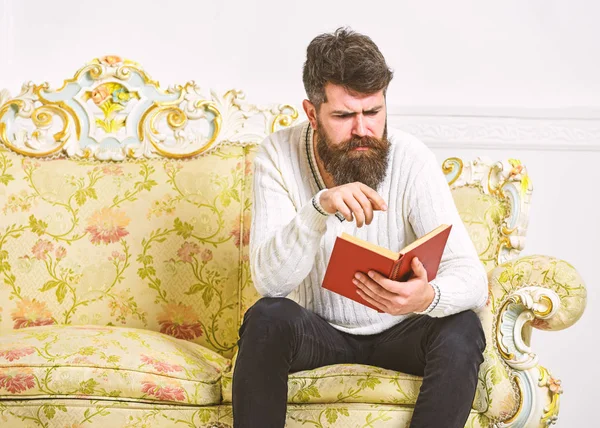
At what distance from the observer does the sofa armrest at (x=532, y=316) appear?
1.80 metres

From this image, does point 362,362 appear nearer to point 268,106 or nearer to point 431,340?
point 431,340

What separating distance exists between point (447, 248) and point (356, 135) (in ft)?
1.08

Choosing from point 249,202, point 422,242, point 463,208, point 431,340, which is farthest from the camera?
point 249,202

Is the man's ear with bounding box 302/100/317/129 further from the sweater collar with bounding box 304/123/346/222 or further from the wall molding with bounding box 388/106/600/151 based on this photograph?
the wall molding with bounding box 388/106/600/151

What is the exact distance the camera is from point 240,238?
244 cm

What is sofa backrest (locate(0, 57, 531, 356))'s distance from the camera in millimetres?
2379

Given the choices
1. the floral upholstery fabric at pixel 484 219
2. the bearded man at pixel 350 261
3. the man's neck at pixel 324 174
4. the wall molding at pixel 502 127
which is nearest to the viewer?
A: the bearded man at pixel 350 261

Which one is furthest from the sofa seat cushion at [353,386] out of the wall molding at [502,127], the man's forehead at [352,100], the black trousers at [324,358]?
the wall molding at [502,127]

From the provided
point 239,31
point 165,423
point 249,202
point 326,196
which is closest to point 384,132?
point 326,196

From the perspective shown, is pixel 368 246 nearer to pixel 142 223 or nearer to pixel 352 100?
pixel 352 100

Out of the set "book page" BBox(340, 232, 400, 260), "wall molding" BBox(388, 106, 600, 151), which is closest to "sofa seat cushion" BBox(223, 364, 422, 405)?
"book page" BBox(340, 232, 400, 260)

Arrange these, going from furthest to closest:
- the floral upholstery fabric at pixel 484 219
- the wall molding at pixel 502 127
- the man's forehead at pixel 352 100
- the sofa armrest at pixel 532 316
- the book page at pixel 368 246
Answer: the wall molding at pixel 502 127 < the floral upholstery fabric at pixel 484 219 < the man's forehead at pixel 352 100 < the sofa armrest at pixel 532 316 < the book page at pixel 368 246

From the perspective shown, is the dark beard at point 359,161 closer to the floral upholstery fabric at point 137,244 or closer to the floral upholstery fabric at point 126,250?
the floral upholstery fabric at point 137,244

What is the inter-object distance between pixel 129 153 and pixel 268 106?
1.42ft
